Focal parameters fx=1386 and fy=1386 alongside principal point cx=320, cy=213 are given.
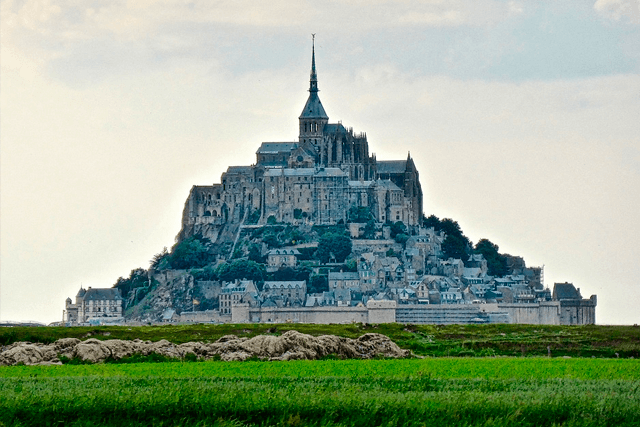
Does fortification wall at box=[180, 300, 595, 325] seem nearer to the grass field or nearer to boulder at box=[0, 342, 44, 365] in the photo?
→ boulder at box=[0, 342, 44, 365]

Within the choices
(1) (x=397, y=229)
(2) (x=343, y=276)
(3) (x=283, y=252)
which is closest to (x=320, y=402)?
(2) (x=343, y=276)

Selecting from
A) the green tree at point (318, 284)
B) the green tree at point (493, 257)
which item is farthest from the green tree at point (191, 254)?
the green tree at point (493, 257)

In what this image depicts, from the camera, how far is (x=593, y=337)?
53.1 m

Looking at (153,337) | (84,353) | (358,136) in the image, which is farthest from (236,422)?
(358,136)

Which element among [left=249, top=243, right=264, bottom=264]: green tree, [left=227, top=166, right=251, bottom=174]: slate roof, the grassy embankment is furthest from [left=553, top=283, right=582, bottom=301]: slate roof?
the grassy embankment

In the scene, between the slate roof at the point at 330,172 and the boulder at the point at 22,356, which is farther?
the slate roof at the point at 330,172

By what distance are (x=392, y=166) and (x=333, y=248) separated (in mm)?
18589

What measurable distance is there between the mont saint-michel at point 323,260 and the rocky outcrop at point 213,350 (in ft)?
356

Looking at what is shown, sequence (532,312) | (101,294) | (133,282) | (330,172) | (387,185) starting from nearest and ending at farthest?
(532,312)
(101,294)
(133,282)
(330,172)
(387,185)

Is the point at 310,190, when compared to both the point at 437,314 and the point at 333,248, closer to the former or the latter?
the point at 333,248

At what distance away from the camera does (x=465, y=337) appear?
181 feet

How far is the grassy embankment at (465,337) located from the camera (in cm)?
4619

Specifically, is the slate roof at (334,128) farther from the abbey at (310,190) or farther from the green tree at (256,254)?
the green tree at (256,254)

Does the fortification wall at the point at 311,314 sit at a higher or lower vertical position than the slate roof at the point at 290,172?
lower
